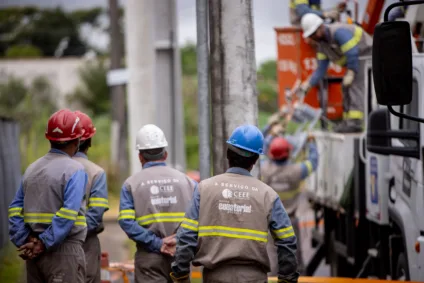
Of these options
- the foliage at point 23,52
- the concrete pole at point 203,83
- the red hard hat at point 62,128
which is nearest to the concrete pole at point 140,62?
the concrete pole at point 203,83

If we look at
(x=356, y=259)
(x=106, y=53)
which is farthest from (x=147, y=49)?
(x=106, y=53)

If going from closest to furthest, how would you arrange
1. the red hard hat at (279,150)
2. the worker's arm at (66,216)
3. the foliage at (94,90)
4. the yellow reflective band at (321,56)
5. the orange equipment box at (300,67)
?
1. the worker's arm at (66,216)
2. the red hard hat at (279,150)
3. the yellow reflective band at (321,56)
4. the orange equipment box at (300,67)
5. the foliage at (94,90)

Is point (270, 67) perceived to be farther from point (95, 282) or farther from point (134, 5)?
point (95, 282)

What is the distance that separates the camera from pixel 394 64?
5918mm

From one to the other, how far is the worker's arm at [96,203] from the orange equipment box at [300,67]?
6.01 meters

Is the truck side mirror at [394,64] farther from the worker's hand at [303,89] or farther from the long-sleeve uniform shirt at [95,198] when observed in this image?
the worker's hand at [303,89]

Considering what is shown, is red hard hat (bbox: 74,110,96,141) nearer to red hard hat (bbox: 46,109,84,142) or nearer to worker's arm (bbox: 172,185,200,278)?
red hard hat (bbox: 46,109,84,142)

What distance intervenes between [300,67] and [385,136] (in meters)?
4.79

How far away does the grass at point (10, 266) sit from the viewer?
11.7 m

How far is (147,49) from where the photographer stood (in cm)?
1465

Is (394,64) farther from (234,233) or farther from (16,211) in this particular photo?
(16,211)

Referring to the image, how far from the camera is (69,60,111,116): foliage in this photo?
223 feet

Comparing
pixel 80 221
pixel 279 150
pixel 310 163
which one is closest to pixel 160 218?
pixel 80 221

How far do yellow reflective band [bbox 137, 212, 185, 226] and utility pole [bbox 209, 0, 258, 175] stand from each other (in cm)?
78
